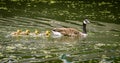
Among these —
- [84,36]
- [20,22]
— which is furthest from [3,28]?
[84,36]

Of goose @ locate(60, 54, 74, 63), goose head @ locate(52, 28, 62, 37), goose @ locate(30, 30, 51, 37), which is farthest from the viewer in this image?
goose head @ locate(52, 28, 62, 37)

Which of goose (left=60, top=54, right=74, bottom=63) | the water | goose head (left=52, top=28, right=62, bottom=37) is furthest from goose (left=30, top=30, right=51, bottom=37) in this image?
goose (left=60, top=54, right=74, bottom=63)

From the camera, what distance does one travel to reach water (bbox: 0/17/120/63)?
1653 cm

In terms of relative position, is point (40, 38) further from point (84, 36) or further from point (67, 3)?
point (67, 3)

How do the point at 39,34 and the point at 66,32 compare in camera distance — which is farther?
the point at 66,32

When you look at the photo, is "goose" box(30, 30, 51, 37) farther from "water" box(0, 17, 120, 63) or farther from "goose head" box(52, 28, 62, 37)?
"goose head" box(52, 28, 62, 37)

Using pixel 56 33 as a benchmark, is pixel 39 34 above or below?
above

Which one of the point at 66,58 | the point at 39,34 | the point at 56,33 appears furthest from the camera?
the point at 56,33

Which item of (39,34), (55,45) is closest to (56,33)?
(39,34)

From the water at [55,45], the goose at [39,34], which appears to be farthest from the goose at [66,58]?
the goose at [39,34]

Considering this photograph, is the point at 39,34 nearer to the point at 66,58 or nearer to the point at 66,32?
the point at 66,32

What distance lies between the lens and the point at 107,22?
86.7 ft

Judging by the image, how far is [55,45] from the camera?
19.1 m

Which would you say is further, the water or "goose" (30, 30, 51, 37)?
"goose" (30, 30, 51, 37)
